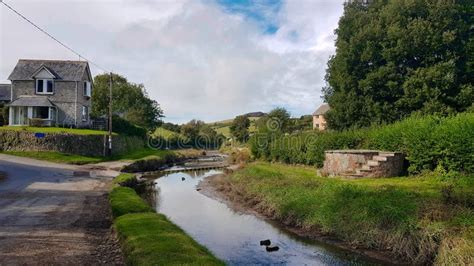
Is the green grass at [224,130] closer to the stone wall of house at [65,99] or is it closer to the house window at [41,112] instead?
the stone wall of house at [65,99]

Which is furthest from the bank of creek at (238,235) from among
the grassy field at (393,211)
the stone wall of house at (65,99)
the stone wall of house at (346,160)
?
the stone wall of house at (65,99)

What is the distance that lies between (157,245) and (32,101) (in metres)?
43.9

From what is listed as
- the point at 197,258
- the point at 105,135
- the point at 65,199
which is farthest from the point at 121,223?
the point at 105,135

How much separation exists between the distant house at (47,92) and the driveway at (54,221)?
20911 millimetres

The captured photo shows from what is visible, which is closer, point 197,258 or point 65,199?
point 197,258

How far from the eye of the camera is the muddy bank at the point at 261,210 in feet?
46.2

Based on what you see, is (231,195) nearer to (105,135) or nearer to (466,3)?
(105,135)

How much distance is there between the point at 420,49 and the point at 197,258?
2999 centimetres

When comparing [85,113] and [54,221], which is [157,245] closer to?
[54,221]

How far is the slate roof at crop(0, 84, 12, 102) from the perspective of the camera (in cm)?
5674

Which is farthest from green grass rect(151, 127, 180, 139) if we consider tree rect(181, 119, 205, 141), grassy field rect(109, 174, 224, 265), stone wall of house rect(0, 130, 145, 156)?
grassy field rect(109, 174, 224, 265)

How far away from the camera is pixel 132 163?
139ft

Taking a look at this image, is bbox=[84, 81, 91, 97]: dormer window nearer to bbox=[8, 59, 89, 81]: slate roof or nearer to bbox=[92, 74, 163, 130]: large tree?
bbox=[8, 59, 89, 81]: slate roof

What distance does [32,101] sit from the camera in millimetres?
48875
